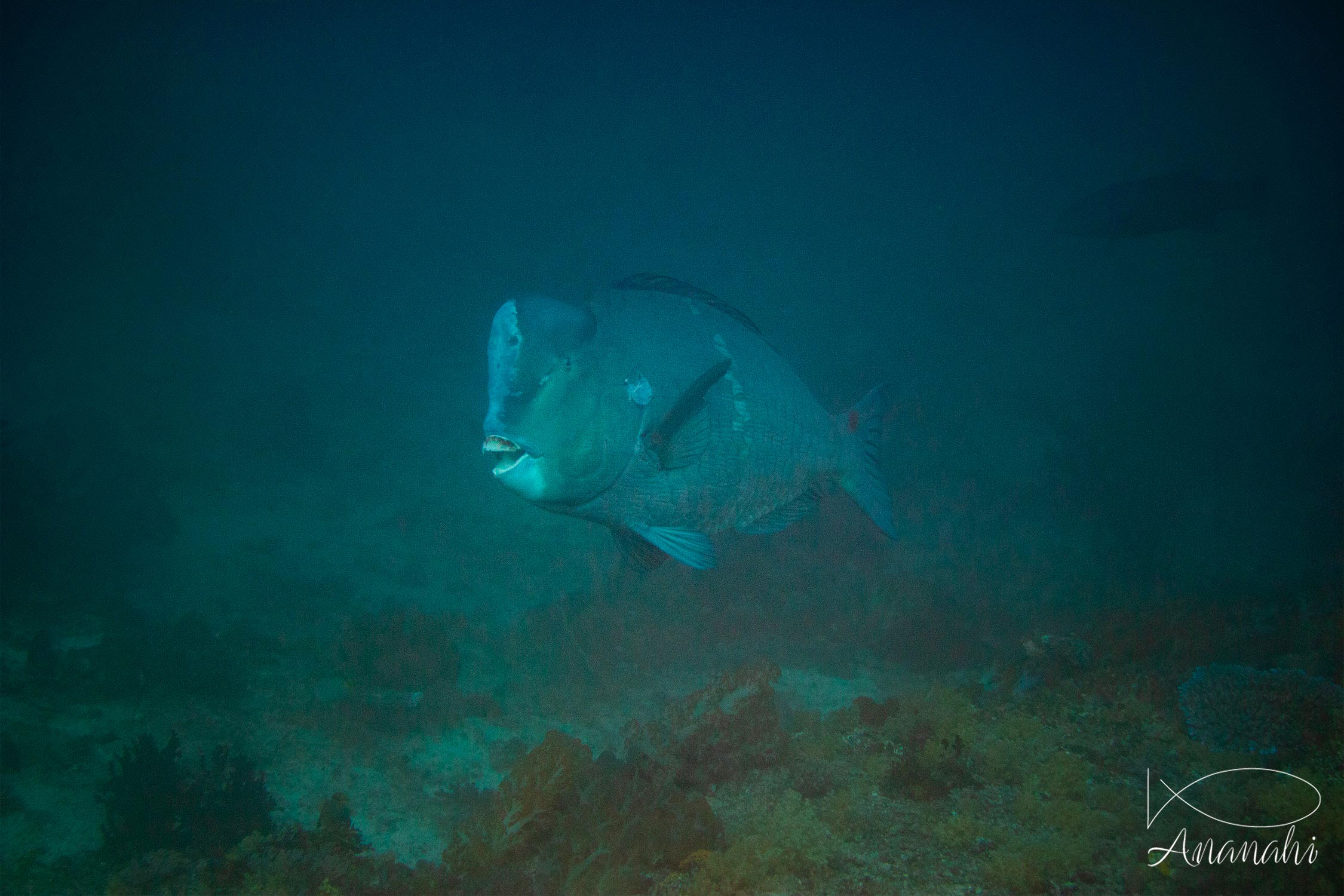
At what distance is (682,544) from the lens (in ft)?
6.94

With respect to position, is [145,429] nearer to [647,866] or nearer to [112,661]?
[112,661]

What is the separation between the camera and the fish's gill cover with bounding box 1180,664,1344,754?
2.96 meters

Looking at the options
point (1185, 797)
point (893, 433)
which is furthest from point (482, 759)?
point (893, 433)

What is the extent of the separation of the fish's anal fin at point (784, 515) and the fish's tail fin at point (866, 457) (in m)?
0.25

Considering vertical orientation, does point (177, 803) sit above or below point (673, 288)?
below

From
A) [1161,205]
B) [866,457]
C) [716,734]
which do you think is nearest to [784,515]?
[866,457]

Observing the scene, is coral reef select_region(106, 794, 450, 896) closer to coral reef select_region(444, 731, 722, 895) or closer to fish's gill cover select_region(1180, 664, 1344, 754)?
coral reef select_region(444, 731, 722, 895)

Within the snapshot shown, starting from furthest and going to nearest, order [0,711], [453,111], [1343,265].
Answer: [453,111], [1343,265], [0,711]

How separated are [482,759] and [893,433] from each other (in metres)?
11.4

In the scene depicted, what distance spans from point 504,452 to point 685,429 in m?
0.70

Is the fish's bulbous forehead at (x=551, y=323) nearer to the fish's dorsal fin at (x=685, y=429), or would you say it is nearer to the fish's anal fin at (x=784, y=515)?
the fish's dorsal fin at (x=685, y=429)

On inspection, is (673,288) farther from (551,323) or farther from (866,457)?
(866,457)

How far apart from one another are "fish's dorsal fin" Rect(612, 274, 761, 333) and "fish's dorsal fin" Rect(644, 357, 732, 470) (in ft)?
2.06

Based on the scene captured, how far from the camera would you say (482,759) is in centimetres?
450
